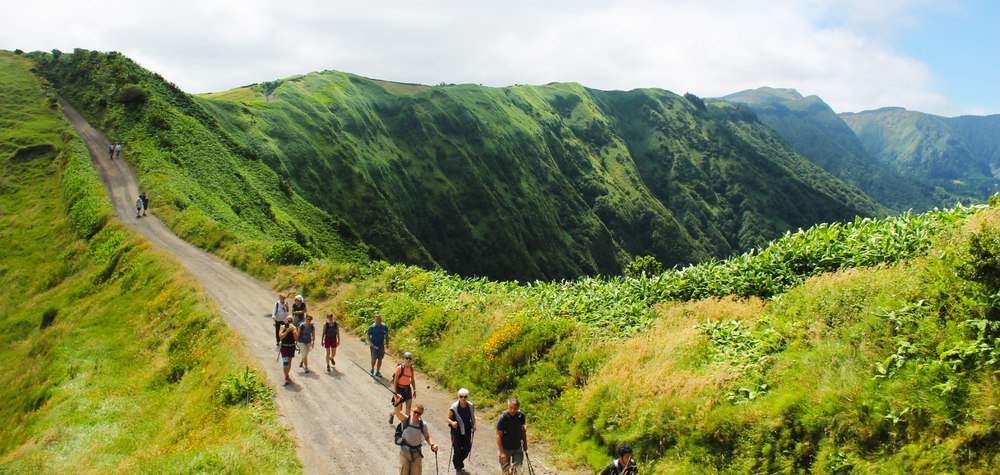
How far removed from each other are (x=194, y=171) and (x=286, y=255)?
27.7 meters

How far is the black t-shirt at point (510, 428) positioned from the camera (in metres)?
9.30

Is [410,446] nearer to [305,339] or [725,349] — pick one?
[725,349]

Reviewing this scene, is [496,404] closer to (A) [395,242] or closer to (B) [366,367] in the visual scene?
A: (B) [366,367]

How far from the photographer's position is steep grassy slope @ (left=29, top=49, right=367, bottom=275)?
34.0 metres

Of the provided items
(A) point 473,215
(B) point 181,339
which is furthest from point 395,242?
(B) point 181,339

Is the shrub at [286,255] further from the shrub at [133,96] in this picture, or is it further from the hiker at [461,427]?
the shrub at [133,96]

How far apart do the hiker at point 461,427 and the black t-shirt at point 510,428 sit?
2.24ft

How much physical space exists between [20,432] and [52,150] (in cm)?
4564

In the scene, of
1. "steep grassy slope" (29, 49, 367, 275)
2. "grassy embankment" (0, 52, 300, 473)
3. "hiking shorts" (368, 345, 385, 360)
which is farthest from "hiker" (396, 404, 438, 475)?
"steep grassy slope" (29, 49, 367, 275)

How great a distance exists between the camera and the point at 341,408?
13375mm

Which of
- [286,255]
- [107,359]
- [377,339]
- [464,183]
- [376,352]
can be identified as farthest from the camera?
[464,183]

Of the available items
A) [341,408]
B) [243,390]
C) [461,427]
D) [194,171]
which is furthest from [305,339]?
[194,171]

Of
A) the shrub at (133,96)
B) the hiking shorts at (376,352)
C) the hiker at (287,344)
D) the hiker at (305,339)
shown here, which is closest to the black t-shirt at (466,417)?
the hiking shorts at (376,352)

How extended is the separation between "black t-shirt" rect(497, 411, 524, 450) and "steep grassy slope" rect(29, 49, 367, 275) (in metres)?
A: 21.6
